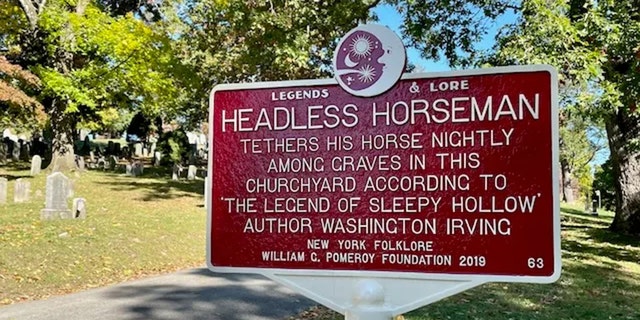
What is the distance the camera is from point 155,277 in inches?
390

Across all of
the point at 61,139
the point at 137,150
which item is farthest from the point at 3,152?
the point at 137,150

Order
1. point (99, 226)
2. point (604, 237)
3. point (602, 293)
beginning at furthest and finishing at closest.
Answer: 1. point (604, 237)
2. point (99, 226)
3. point (602, 293)

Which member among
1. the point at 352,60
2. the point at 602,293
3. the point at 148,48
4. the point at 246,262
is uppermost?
Result: the point at 148,48

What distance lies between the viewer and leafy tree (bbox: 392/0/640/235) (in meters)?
8.52

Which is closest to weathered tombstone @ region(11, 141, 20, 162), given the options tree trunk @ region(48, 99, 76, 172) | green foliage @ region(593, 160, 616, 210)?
tree trunk @ region(48, 99, 76, 172)

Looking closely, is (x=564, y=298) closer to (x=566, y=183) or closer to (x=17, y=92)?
(x=17, y=92)

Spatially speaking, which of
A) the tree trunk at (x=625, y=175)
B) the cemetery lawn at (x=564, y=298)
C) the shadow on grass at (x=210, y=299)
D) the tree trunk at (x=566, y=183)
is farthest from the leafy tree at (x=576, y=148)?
the shadow on grass at (x=210, y=299)

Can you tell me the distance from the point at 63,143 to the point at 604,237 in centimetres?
2129

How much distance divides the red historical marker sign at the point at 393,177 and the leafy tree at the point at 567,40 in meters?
5.85

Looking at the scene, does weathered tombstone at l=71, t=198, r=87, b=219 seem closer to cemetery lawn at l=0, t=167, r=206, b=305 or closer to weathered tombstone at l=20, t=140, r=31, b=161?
cemetery lawn at l=0, t=167, r=206, b=305

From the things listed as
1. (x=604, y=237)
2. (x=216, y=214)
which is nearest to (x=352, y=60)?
(x=216, y=214)

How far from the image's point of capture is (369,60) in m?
2.98

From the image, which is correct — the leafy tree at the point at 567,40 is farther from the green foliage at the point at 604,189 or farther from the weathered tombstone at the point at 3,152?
the green foliage at the point at 604,189

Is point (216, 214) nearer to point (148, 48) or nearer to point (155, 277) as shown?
point (155, 277)
